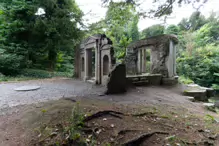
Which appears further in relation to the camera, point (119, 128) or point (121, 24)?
point (121, 24)

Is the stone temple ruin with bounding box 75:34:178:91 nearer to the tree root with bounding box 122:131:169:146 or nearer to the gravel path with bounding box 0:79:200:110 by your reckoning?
the gravel path with bounding box 0:79:200:110

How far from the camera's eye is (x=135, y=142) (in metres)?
2.41

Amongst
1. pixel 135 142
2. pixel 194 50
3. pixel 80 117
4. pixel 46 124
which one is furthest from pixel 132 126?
pixel 194 50

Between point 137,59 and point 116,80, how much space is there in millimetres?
5337

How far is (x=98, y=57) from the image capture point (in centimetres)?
826

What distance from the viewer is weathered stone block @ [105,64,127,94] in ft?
20.3

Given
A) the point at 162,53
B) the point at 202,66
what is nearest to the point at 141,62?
the point at 162,53

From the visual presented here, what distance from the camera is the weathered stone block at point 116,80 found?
6.18 meters

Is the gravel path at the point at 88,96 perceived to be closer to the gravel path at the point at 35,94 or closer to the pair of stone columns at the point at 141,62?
the gravel path at the point at 35,94

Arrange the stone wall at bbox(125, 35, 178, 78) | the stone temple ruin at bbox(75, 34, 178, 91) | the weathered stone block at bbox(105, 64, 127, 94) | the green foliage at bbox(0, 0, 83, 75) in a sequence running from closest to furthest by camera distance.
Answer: the weathered stone block at bbox(105, 64, 127, 94) → the stone temple ruin at bbox(75, 34, 178, 91) → the stone wall at bbox(125, 35, 178, 78) → the green foliage at bbox(0, 0, 83, 75)

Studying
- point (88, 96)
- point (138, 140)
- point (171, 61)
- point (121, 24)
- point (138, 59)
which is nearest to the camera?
point (138, 140)

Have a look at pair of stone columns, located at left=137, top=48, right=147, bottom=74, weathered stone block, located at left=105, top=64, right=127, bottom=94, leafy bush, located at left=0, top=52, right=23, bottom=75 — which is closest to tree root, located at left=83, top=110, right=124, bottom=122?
weathered stone block, located at left=105, top=64, right=127, bottom=94

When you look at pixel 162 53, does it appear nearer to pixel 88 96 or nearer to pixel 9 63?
pixel 88 96

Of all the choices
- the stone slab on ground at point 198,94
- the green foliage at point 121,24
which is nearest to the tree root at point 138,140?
the green foliage at point 121,24
